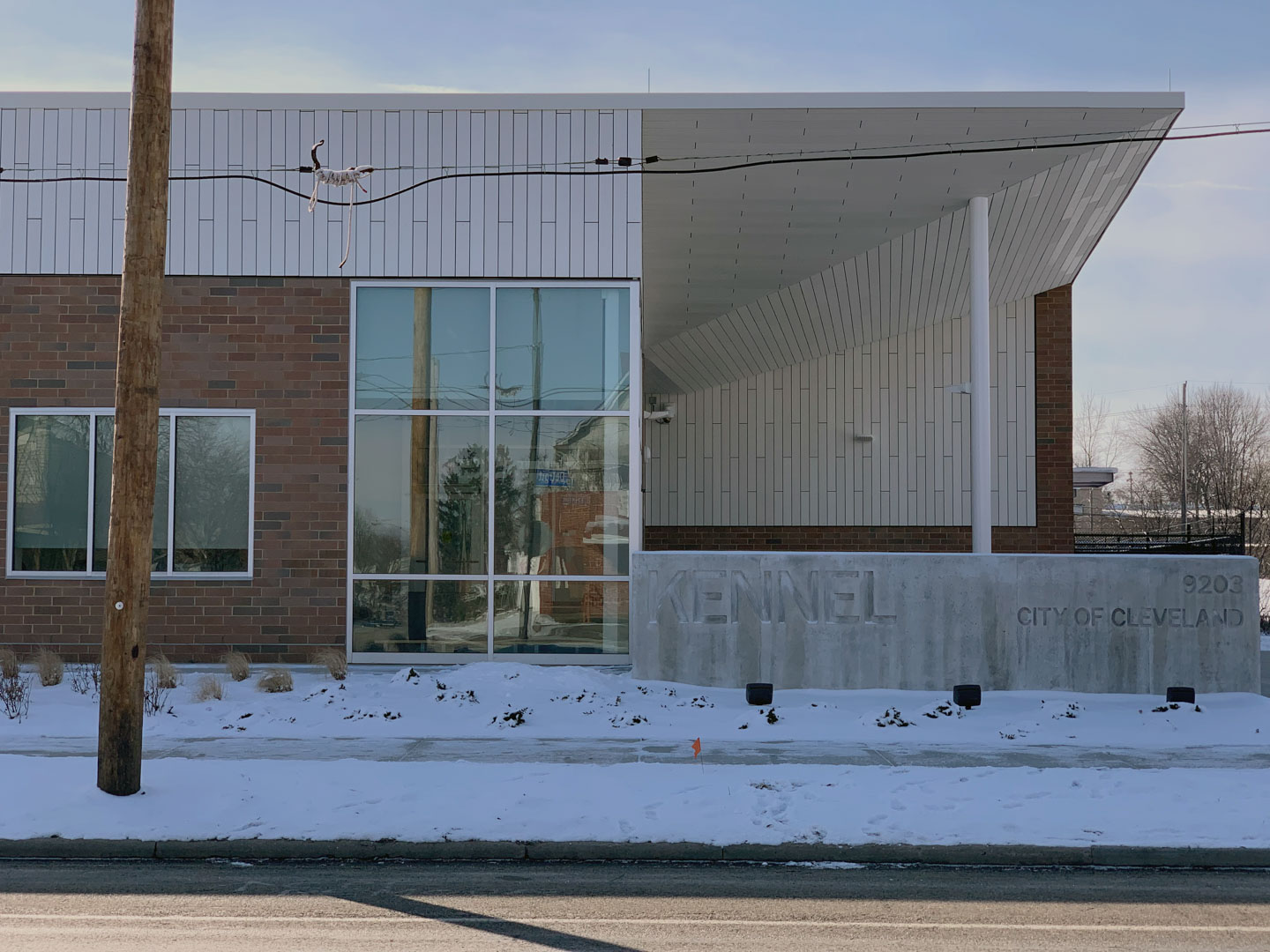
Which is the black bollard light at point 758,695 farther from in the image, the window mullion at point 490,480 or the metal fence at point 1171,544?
the metal fence at point 1171,544

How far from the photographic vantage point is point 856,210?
17031 millimetres

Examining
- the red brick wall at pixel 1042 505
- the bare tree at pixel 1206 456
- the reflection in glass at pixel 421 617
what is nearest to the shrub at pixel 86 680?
the reflection in glass at pixel 421 617

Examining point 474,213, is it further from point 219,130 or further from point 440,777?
point 440,777

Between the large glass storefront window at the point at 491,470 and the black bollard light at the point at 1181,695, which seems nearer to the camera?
the black bollard light at the point at 1181,695

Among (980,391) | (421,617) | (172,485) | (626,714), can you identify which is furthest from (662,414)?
(626,714)

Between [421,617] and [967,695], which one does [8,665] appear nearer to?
[421,617]

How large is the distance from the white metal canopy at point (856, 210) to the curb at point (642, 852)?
9407 millimetres

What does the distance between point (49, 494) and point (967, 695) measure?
11348 mm

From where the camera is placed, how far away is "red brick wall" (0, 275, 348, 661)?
1463 cm

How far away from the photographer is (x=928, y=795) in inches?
334

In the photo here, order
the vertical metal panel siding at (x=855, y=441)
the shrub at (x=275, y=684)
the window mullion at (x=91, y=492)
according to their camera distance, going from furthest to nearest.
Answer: the vertical metal panel siding at (x=855, y=441)
the window mullion at (x=91, y=492)
the shrub at (x=275, y=684)

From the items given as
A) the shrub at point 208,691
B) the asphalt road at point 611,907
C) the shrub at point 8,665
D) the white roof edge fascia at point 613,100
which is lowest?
the asphalt road at point 611,907

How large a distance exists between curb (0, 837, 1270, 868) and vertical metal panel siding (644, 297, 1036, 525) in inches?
661

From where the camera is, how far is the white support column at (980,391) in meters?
15.9
